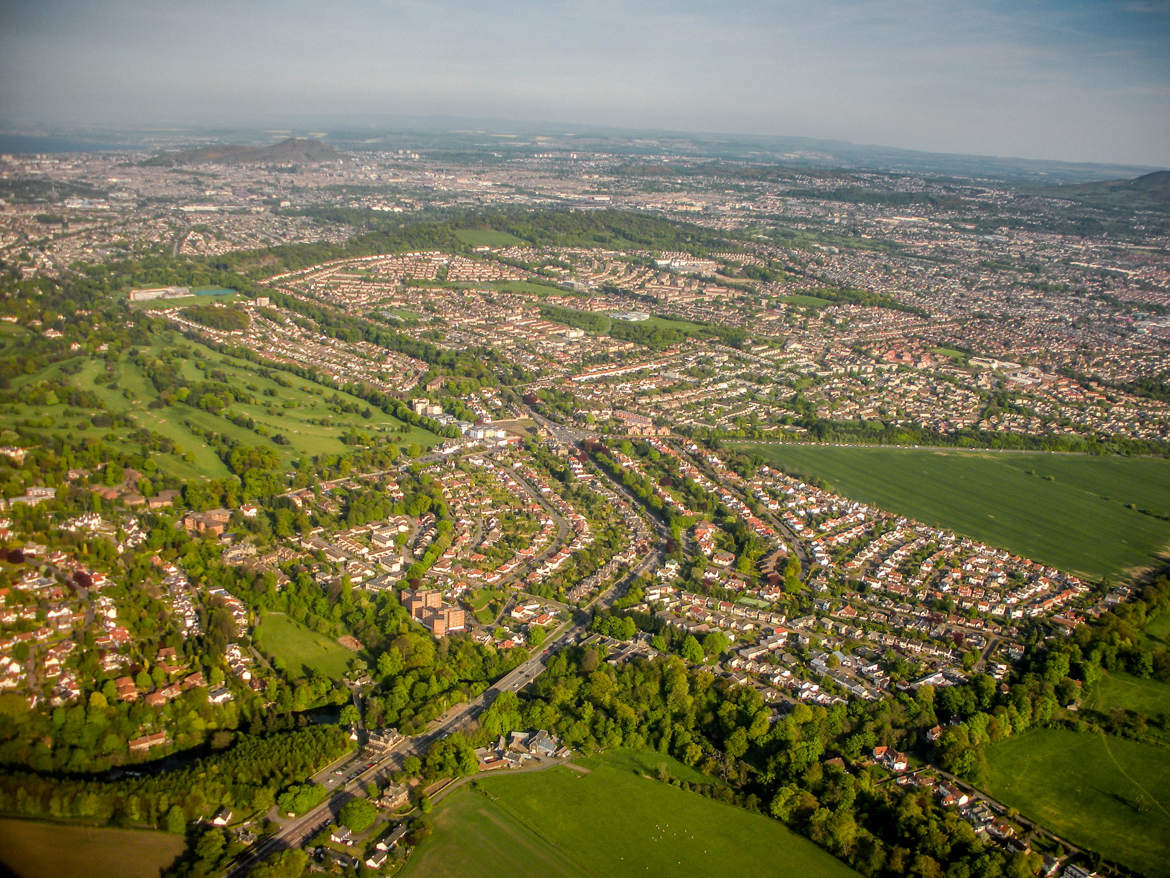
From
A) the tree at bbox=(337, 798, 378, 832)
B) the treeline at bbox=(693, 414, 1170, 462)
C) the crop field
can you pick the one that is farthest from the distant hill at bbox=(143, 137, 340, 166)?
the tree at bbox=(337, 798, 378, 832)

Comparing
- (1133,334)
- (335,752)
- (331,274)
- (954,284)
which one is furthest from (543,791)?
(954,284)

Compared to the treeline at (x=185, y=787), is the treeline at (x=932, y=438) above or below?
above

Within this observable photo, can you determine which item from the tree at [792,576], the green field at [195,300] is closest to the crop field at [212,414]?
the green field at [195,300]

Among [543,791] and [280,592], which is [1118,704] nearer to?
[543,791]

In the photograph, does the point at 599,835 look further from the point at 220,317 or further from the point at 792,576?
the point at 220,317

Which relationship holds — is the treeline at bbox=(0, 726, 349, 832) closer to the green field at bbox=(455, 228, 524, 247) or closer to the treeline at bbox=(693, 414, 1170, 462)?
the treeline at bbox=(693, 414, 1170, 462)

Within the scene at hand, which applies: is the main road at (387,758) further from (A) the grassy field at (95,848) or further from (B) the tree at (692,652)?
(B) the tree at (692,652)

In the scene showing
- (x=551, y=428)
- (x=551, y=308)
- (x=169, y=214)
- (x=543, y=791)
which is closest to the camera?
(x=543, y=791)
